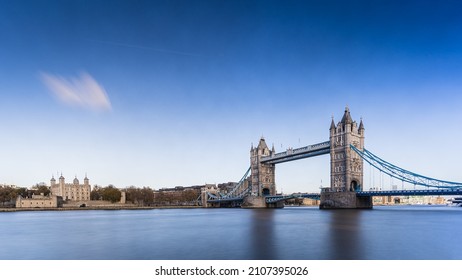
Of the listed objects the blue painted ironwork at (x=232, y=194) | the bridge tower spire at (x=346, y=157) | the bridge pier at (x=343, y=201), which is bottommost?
the blue painted ironwork at (x=232, y=194)

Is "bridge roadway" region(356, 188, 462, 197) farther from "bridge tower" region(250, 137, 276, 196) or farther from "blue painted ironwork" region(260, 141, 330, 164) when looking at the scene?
"bridge tower" region(250, 137, 276, 196)

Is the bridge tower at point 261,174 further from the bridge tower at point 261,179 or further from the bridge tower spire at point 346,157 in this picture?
the bridge tower spire at point 346,157

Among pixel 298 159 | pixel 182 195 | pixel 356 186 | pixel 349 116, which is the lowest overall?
pixel 182 195

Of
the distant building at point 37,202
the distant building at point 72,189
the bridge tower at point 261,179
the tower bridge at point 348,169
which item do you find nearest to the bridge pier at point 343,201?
the tower bridge at point 348,169


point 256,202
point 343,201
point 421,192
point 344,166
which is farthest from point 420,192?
point 256,202

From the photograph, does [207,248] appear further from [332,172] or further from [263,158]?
[263,158]

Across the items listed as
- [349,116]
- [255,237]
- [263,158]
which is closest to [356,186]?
[349,116]
